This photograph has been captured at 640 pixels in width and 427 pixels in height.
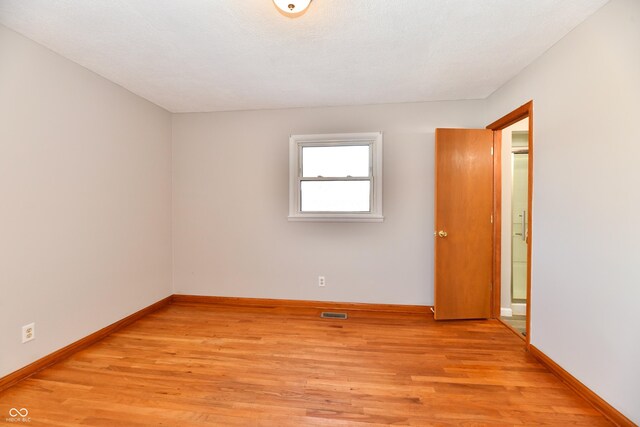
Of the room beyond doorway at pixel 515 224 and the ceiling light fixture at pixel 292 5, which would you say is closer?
the ceiling light fixture at pixel 292 5

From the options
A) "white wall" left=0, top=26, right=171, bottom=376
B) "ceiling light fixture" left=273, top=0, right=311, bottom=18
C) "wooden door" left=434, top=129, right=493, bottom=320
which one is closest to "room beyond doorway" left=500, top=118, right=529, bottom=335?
"wooden door" left=434, top=129, right=493, bottom=320

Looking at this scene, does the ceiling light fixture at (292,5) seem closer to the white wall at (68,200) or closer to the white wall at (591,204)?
the white wall at (591,204)

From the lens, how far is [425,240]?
316 cm

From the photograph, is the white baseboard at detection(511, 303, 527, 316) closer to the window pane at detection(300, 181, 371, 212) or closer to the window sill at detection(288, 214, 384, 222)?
the window sill at detection(288, 214, 384, 222)

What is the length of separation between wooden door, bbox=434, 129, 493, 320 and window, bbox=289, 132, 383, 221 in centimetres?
72

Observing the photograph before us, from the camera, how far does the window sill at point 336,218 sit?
3.17 meters

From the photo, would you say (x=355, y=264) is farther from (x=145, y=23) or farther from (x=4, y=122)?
(x=4, y=122)

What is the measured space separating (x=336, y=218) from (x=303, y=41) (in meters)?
1.87

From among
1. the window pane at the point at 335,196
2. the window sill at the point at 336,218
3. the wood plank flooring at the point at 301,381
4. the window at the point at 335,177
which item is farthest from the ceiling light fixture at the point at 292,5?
the wood plank flooring at the point at 301,381

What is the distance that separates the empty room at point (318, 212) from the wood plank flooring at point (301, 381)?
2cm

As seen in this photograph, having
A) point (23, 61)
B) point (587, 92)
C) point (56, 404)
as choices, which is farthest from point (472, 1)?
point (56, 404)

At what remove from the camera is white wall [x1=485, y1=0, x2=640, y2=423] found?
4.89ft

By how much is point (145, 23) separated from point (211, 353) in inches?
101

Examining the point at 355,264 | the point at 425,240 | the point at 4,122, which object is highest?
the point at 4,122
